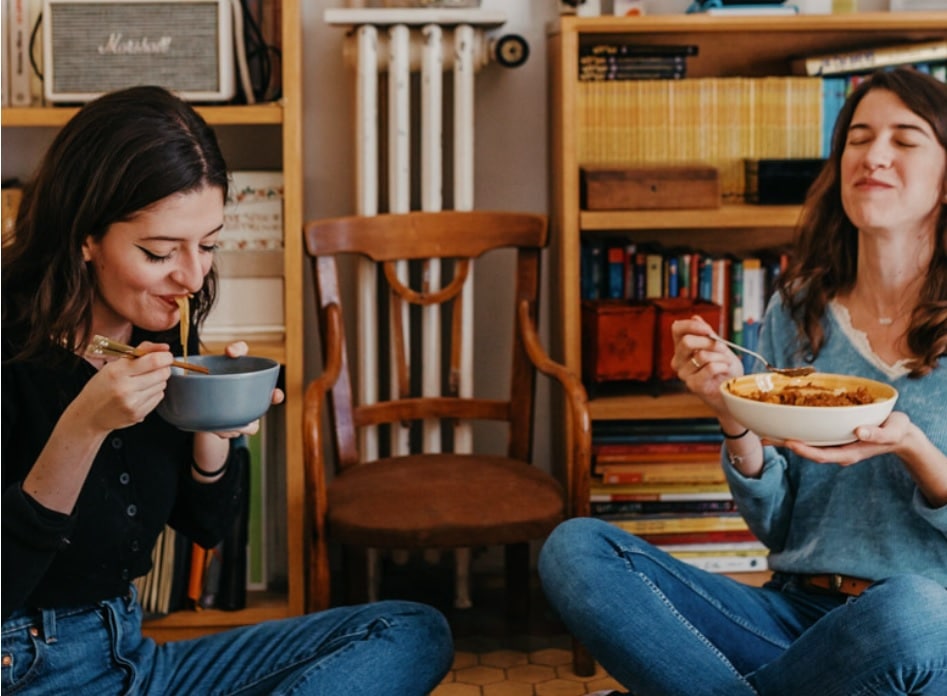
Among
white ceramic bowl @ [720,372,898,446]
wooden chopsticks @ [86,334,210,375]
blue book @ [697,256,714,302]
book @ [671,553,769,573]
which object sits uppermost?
blue book @ [697,256,714,302]

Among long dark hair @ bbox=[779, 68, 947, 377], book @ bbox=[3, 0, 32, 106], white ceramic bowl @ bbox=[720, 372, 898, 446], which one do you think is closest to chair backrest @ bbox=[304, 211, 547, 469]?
book @ bbox=[3, 0, 32, 106]

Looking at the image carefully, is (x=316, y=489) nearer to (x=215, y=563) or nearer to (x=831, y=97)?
(x=215, y=563)

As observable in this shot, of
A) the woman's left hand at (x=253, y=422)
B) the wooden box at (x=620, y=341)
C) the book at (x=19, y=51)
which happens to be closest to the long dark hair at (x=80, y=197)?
the woman's left hand at (x=253, y=422)

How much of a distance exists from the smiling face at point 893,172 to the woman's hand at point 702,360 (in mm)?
286

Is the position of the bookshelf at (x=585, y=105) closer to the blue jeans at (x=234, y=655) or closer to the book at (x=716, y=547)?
the book at (x=716, y=547)

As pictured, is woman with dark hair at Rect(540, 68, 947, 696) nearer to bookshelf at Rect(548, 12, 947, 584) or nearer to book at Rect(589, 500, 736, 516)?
bookshelf at Rect(548, 12, 947, 584)

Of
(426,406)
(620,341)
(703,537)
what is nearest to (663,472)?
(703,537)

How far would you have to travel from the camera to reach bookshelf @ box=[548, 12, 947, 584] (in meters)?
2.39

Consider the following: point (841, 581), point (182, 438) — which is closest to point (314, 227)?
point (182, 438)

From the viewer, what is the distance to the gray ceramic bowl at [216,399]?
4.03ft

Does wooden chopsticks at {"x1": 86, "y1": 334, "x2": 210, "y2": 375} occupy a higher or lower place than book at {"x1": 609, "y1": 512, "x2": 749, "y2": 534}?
higher

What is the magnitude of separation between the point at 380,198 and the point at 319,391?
0.62 meters

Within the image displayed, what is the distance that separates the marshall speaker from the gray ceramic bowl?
1190 millimetres

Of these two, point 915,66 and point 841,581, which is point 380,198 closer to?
point 915,66
